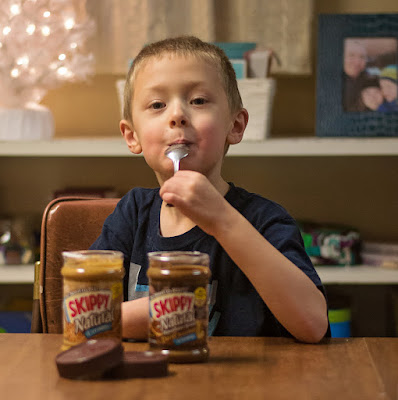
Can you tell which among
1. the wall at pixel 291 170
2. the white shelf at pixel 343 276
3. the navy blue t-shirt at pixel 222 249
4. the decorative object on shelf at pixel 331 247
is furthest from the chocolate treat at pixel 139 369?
the wall at pixel 291 170

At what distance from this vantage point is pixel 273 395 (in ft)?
2.01

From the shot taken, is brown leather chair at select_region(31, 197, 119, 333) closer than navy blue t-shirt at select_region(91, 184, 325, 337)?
No

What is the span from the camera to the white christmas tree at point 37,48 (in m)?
2.05

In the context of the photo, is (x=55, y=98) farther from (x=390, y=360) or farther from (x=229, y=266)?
(x=390, y=360)

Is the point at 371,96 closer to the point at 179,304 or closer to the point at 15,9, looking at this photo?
the point at 15,9

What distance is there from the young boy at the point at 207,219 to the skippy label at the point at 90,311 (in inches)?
6.0

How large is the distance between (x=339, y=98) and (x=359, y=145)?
0.19m

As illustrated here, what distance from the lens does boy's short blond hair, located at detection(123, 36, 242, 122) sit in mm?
1091

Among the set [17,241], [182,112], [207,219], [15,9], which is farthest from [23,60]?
[207,219]

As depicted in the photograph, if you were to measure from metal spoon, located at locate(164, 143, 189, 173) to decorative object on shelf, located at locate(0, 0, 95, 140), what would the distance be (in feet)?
3.91

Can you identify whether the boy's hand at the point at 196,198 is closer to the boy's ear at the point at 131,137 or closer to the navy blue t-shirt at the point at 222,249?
the navy blue t-shirt at the point at 222,249

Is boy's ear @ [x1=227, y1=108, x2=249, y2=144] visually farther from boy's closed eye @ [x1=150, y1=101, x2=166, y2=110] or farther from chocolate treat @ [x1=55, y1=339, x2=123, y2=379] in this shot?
chocolate treat @ [x1=55, y1=339, x2=123, y2=379]

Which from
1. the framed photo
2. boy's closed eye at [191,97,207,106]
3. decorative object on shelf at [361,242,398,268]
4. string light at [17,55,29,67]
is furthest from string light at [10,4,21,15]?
decorative object on shelf at [361,242,398,268]

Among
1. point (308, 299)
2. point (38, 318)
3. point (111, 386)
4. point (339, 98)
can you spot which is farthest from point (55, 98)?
point (111, 386)
